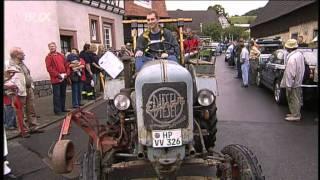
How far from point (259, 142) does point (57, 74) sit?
532 centimetres

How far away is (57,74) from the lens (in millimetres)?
10531

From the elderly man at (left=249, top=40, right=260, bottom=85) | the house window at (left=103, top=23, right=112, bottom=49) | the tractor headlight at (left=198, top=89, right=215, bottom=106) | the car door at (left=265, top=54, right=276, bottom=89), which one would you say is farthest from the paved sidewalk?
the house window at (left=103, top=23, right=112, bottom=49)

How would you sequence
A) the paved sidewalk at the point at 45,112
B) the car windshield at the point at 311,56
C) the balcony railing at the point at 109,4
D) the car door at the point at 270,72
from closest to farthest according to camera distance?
the paved sidewalk at the point at 45,112
the car windshield at the point at 311,56
the car door at the point at 270,72
the balcony railing at the point at 109,4

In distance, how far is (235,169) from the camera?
4547mm

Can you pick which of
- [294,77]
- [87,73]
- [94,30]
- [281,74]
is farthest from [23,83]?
[94,30]

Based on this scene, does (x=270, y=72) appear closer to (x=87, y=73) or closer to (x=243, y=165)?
(x=87, y=73)

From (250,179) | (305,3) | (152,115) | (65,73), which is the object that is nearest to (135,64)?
(152,115)

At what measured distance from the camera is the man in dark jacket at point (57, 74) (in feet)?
33.9

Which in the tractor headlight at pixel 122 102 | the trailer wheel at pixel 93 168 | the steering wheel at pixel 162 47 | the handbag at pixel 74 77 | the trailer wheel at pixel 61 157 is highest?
the steering wheel at pixel 162 47

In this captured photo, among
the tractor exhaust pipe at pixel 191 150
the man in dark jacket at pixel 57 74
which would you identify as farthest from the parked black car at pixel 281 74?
the tractor exhaust pipe at pixel 191 150

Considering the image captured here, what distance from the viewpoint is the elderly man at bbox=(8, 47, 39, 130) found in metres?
8.52

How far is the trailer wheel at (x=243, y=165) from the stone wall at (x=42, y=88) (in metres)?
10.3

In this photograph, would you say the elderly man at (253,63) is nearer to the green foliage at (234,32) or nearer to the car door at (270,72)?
the car door at (270,72)

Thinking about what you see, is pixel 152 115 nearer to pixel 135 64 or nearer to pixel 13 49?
pixel 135 64
